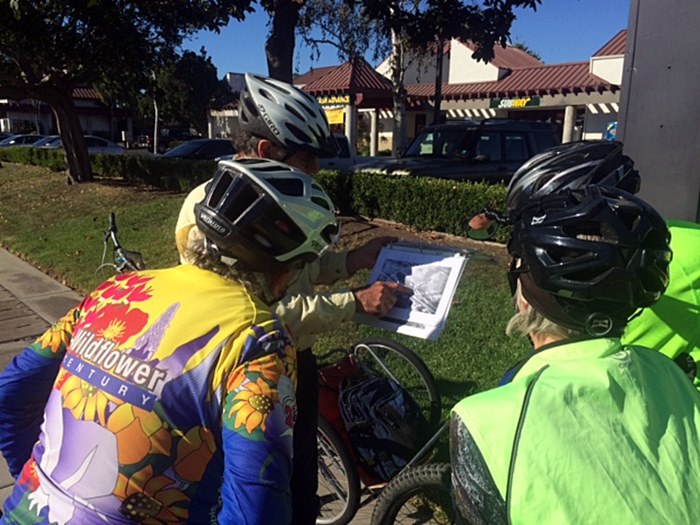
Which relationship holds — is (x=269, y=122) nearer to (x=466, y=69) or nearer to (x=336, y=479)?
(x=336, y=479)

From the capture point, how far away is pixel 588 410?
1.15m

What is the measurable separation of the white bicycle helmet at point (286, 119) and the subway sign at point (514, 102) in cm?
2669

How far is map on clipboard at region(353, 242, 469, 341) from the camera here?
2076mm

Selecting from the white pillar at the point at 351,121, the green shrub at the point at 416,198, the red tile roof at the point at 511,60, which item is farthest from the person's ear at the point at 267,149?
the red tile roof at the point at 511,60

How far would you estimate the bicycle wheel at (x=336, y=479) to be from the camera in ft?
9.55

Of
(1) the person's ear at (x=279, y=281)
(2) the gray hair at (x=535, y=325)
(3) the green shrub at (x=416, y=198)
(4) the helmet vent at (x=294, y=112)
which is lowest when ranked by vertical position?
(3) the green shrub at (x=416, y=198)

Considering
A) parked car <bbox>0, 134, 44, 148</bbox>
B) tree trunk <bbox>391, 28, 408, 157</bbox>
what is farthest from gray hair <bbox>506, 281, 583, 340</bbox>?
parked car <bbox>0, 134, 44, 148</bbox>

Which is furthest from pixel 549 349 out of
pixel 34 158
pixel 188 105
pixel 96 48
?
pixel 188 105

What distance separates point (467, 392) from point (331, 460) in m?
1.42

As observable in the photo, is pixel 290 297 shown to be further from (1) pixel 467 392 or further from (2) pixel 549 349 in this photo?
(1) pixel 467 392

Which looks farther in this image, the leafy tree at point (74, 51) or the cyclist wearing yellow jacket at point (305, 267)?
the leafy tree at point (74, 51)

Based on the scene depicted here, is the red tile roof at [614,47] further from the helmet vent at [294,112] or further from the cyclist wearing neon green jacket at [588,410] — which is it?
the cyclist wearing neon green jacket at [588,410]

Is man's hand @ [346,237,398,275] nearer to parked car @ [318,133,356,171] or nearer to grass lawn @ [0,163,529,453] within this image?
grass lawn @ [0,163,529,453]

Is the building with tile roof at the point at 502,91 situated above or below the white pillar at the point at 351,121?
above
